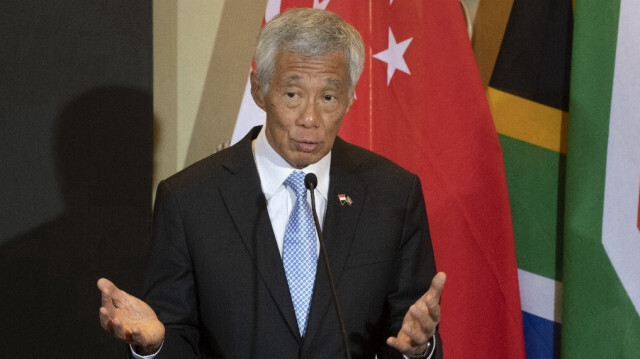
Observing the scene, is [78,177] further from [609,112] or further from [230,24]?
[609,112]

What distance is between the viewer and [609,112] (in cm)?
257

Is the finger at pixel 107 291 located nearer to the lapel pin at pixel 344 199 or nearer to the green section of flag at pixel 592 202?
the lapel pin at pixel 344 199

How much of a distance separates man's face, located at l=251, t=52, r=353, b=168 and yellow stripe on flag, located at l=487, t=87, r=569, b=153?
104cm

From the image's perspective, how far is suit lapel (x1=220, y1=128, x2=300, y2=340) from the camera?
6.20 ft

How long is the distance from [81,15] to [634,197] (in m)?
1.73

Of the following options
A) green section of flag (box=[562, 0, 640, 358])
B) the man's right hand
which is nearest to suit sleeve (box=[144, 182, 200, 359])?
the man's right hand

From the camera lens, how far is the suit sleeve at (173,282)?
1.89 m

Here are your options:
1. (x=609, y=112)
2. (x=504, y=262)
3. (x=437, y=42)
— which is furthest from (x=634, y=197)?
(x=437, y=42)

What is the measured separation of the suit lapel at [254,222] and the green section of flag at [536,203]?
113 centimetres

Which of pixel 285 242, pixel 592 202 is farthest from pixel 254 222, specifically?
pixel 592 202

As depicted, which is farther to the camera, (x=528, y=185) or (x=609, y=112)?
(x=528, y=185)

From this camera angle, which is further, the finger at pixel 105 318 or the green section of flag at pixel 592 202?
the green section of flag at pixel 592 202

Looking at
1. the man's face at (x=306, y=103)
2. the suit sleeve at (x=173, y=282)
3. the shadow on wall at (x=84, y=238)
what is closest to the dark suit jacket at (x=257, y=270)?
the suit sleeve at (x=173, y=282)

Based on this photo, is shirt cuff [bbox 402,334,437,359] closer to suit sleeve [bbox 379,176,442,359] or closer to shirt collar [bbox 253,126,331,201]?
suit sleeve [bbox 379,176,442,359]
